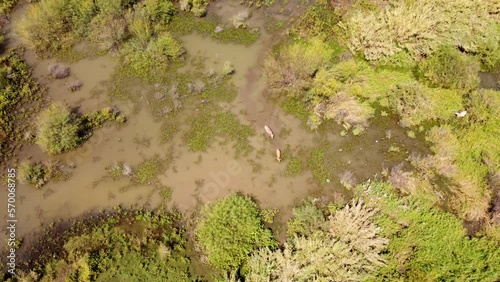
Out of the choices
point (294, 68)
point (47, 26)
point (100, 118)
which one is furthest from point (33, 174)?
point (294, 68)

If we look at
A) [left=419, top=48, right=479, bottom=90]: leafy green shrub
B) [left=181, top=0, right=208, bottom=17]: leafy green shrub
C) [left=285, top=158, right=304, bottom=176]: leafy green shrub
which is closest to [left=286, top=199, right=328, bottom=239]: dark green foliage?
[left=285, top=158, right=304, bottom=176]: leafy green shrub

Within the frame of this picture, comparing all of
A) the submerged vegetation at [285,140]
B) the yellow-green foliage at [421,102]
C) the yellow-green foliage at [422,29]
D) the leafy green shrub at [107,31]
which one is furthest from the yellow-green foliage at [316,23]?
the leafy green shrub at [107,31]

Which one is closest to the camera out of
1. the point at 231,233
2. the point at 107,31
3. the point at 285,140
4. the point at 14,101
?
the point at 231,233

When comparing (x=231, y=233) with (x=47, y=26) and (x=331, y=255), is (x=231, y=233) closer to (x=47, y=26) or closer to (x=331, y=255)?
(x=331, y=255)

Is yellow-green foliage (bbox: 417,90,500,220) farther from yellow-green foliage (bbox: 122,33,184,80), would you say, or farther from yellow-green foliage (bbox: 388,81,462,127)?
yellow-green foliage (bbox: 122,33,184,80)

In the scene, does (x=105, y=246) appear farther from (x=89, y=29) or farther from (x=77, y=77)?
(x=89, y=29)

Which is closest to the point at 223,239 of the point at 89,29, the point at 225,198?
the point at 225,198
